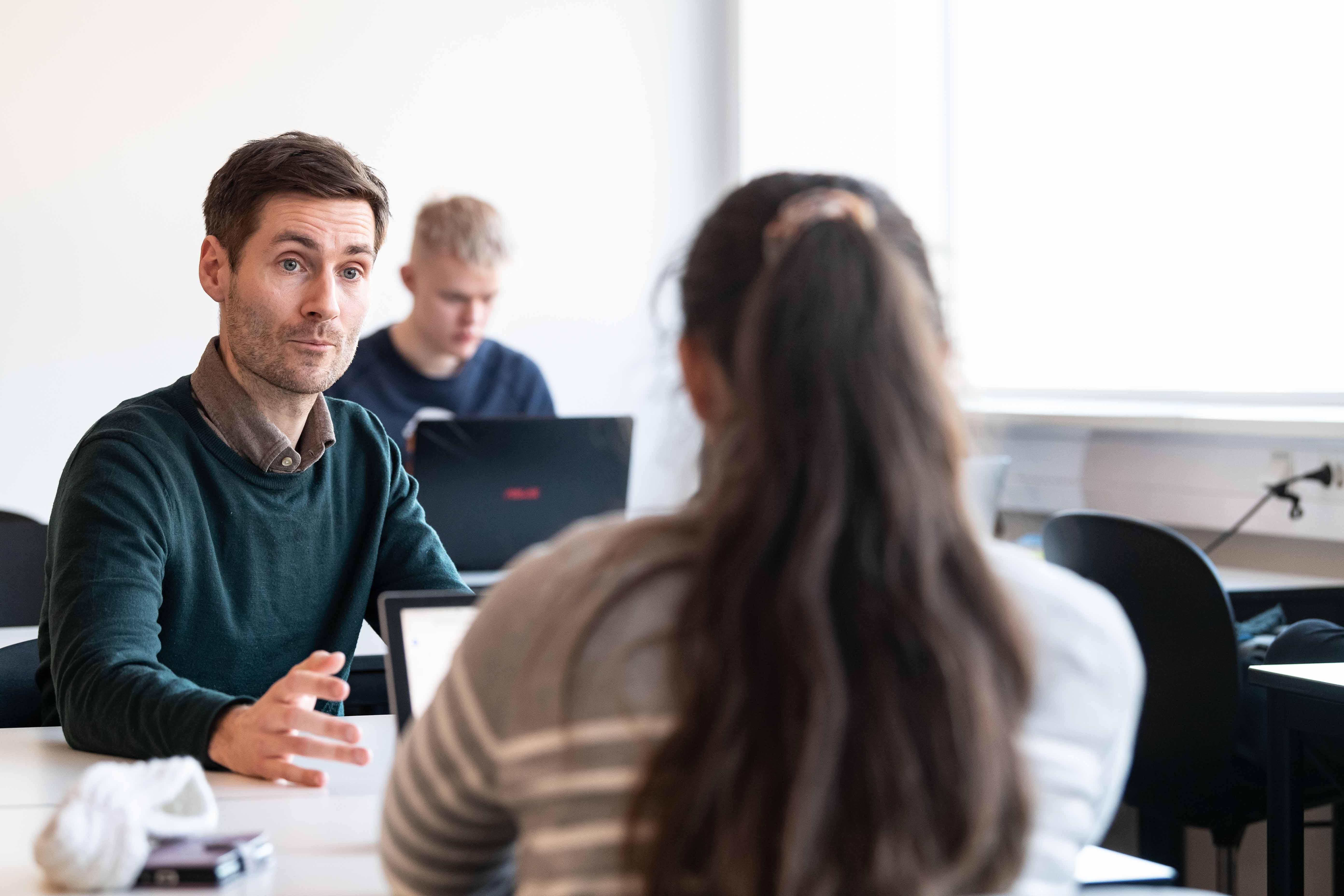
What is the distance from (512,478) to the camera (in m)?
2.62

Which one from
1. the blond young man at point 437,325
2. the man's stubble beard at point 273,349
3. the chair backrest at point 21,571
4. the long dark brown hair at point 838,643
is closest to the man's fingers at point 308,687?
the man's stubble beard at point 273,349

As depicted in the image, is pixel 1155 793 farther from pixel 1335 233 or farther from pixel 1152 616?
pixel 1335 233

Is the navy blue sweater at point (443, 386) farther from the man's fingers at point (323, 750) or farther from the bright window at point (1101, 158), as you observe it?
the man's fingers at point (323, 750)

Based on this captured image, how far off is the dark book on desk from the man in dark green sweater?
25cm

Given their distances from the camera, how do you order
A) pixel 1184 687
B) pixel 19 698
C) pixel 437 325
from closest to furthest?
pixel 19 698 → pixel 1184 687 → pixel 437 325

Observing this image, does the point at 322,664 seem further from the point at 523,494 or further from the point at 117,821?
the point at 523,494

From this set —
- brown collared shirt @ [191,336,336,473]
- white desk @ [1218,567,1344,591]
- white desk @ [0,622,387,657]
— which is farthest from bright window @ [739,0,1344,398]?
brown collared shirt @ [191,336,336,473]

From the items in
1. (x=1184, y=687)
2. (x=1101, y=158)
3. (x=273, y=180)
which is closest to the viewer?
(x=273, y=180)

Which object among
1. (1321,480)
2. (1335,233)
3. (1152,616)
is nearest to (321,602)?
(1152,616)

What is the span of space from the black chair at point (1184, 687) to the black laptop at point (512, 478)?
3.08 ft

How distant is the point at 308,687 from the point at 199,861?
239mm

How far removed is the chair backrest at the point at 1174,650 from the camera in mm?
2078

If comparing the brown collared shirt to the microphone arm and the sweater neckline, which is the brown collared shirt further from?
the microphone arm

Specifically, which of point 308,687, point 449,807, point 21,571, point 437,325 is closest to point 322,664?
point 308,687
